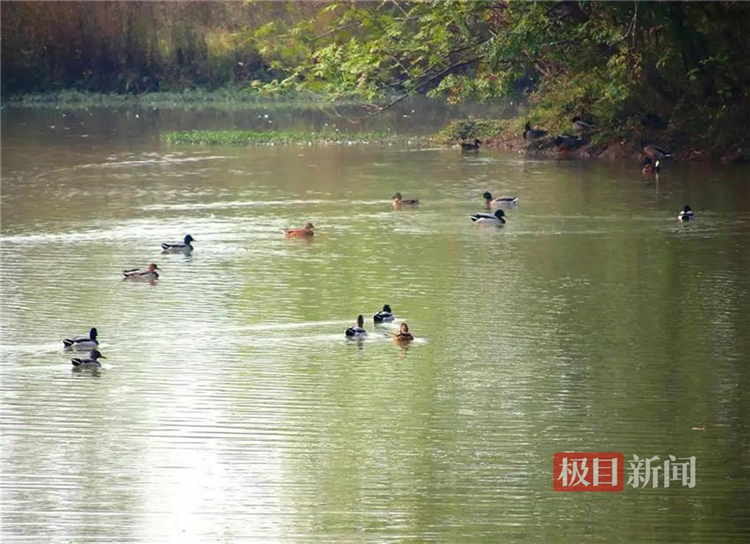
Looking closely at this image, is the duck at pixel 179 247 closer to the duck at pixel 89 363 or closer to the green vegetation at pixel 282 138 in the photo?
the duck at pixel 89 363

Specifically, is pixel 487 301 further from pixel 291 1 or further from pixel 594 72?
pixel 291 1

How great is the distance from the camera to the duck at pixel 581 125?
126ft

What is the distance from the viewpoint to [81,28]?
56719mm

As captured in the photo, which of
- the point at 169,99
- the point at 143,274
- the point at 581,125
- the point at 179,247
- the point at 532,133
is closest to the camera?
the point at 143,274

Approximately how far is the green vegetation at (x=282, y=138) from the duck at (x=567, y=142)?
17.4 feet

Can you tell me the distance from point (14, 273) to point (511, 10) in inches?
504

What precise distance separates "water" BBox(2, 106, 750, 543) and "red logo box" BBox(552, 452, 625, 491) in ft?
0.47

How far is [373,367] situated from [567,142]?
2234cm

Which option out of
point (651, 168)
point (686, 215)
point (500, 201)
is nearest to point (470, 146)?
point (651, 168)

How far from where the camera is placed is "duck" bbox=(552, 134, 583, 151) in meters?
38.4

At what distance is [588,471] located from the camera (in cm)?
1352

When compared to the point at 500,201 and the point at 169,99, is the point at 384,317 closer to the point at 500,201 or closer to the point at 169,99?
the point at 500,201

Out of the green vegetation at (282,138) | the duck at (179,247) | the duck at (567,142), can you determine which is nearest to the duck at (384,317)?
the duck at (179,247)

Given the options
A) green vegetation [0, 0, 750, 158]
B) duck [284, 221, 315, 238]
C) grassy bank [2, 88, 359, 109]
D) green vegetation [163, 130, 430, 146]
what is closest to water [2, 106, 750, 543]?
duck [284, 221, 315, 238]
